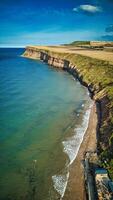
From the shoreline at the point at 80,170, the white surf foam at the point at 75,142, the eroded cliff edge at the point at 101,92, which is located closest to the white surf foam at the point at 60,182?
the shoreline at the point at 80,170

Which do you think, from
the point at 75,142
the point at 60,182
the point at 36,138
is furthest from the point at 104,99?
the point at 60,182

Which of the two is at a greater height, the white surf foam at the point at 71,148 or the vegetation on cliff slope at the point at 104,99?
the vegetation on cliff slope at the point at 104,99

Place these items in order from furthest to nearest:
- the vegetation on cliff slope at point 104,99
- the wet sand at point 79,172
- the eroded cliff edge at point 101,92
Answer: the eroded cliff edge at point 101,92
the vegetation on cliff slope at point 104,99
the wet sand at point 79,172

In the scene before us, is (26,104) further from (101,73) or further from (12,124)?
(101,73)

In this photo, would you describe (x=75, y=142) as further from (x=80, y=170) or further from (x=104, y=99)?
(x=104, y=99)

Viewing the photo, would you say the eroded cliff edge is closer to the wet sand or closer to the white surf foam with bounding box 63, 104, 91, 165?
the wet sand

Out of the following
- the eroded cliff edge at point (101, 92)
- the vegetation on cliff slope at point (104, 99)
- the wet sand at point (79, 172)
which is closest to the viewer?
the wet sand at point (79, 172)

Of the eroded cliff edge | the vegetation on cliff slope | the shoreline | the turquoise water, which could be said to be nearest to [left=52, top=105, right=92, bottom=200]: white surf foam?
the turquoise water

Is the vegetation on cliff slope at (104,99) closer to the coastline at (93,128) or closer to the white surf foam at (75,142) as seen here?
the coastline at (93,128)
